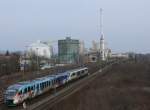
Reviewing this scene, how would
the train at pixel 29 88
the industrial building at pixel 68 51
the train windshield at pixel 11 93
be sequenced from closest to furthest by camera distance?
the train windshield at pixel 11 93 → the train at pixel 29 88 → the industrial building at pixel 68 51

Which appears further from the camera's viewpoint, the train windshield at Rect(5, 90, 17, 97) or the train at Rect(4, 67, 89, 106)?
the train at Rect(4, 67, 89, 106)

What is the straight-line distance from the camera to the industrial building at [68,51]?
16700 centimetres

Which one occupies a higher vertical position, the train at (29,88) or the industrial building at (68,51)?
the industrial building at (68,51)

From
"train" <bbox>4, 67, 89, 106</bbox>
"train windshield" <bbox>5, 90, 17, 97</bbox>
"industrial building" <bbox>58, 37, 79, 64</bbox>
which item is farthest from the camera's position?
"industrial building" <bbox>58, 37, 79, 64</bbox>

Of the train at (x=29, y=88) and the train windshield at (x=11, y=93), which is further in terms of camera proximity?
the train at (x=29, y=88)

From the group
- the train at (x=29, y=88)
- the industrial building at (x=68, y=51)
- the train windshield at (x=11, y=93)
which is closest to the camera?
the train windshield at (x=11, y=93)

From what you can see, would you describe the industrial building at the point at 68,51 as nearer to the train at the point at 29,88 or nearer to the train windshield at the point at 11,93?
the train at the point at 29,88

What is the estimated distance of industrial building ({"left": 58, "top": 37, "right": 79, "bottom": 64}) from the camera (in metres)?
167

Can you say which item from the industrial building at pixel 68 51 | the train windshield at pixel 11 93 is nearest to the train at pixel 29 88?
the train windshield at pixel 11 93

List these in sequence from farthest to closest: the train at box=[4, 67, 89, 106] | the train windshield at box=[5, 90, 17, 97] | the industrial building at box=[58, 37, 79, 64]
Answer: the industrial building at box=[58, 37, 79, 64]
the train at box=[4, 67, 89, 106]
the train windshield at box=[5, 90, 17, 97]

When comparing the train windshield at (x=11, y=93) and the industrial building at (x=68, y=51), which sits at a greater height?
the industrial building at (x=68, y=51)

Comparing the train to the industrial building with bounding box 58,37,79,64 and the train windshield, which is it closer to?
the train windshield

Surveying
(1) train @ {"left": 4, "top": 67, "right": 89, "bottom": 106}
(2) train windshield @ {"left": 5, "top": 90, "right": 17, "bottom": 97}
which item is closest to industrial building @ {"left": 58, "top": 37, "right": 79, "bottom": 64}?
(1) train @ {"left": 4, "top": 67, "right": 89, "bottom": 106}

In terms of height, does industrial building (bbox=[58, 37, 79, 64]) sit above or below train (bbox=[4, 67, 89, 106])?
above
